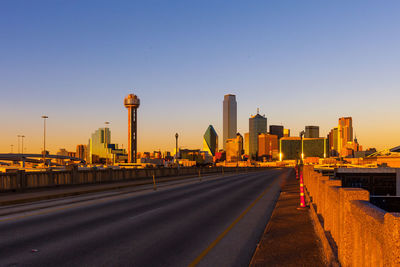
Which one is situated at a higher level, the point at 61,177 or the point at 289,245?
the point at 61,177

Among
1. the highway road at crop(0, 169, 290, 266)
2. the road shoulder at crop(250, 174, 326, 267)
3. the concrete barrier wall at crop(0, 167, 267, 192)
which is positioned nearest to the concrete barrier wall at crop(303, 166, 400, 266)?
the road shoulder at crop(250, 174, 326, 267)

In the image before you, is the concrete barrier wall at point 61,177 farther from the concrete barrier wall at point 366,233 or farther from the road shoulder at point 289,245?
the concrete barrier wall at point 366,233

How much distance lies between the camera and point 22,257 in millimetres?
8336

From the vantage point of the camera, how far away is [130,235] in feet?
35.1

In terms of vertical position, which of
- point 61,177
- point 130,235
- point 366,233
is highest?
point 366,233

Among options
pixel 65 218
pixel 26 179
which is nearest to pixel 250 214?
pixel 65 218

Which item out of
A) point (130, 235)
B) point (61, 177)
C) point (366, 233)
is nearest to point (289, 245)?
point (130, 235)

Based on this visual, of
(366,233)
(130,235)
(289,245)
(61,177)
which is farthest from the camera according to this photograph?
(61,177)

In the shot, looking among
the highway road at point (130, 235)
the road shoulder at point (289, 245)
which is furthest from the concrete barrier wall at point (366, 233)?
the highway road at point (130, 235)

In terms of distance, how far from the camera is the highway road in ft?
27.1

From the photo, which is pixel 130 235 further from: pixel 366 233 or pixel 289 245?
pixel 366 233

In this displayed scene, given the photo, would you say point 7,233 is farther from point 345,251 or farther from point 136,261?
point 345,251

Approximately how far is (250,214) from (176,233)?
17.1 ft

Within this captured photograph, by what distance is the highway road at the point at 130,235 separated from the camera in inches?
325
